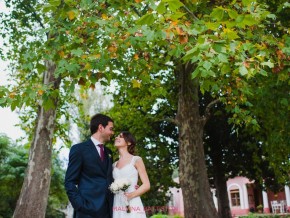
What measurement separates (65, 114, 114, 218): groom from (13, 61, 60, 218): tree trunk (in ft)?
19.5

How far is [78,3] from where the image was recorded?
791 centimetres

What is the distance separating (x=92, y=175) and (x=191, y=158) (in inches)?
341

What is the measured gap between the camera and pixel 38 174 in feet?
39.0

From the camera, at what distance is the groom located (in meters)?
5.10

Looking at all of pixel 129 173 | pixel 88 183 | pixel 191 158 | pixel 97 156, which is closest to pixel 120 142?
pixel 129 173

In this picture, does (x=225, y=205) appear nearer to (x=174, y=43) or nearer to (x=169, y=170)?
(x=169, y=170)

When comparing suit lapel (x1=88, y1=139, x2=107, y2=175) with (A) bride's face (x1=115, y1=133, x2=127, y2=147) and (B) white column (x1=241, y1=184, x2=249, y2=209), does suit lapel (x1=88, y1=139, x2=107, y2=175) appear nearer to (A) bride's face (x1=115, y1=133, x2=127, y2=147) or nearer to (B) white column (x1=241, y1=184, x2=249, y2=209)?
(A) bride's face (x1=115, y1=133, x2=127, y2=147)

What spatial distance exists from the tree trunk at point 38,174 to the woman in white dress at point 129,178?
5.47 metres

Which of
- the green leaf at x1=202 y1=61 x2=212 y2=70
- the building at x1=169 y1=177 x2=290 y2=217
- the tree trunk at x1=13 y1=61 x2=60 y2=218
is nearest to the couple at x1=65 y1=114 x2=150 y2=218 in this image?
the green leaf at x1=202 y1=61 x2=212 y2=70

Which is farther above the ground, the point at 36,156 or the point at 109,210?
the point at 36,156

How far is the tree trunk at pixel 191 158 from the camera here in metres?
13.2

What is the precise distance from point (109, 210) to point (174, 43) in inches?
127

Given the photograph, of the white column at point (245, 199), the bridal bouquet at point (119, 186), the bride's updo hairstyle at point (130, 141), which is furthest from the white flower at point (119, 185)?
the white column at point (245, 199)

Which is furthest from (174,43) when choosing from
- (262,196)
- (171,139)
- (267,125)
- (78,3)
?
(262,196)
